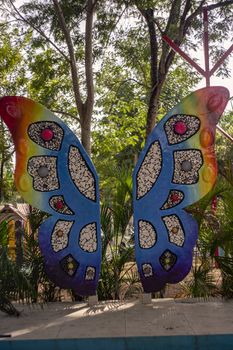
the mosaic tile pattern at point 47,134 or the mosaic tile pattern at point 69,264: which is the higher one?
the mosaic tile pattern at point 47,134

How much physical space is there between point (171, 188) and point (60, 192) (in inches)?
55.1

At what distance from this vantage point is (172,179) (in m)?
6.20

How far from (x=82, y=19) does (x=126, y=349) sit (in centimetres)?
669

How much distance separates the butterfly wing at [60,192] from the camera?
20.2ft

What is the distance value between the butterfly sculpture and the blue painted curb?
4.60 feet

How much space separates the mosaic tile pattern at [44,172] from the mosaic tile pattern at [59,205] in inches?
5.2

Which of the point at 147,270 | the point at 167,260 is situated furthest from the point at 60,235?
the point at 167,260

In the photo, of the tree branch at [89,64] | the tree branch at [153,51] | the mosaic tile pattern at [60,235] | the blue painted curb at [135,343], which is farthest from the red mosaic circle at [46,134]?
the tree branch at [153,51]

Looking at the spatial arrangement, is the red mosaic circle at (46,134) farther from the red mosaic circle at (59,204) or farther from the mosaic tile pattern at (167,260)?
the mosaic tile pattern at (167,260)

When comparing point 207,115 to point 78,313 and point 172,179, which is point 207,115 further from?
point 78,313

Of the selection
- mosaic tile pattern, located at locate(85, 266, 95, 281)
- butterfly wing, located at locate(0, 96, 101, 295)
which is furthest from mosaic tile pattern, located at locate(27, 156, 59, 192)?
mosaic tile pattern, located at locate(85, 266, 95, 281)

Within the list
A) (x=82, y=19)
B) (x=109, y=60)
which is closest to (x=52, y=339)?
(x=82, y=19)

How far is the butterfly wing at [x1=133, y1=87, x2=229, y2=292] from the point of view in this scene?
614 cm

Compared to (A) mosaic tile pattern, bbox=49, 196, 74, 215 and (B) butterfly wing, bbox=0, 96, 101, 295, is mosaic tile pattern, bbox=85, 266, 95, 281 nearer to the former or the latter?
(B) butterfly wing, bbox=0, 96, 101, 295
